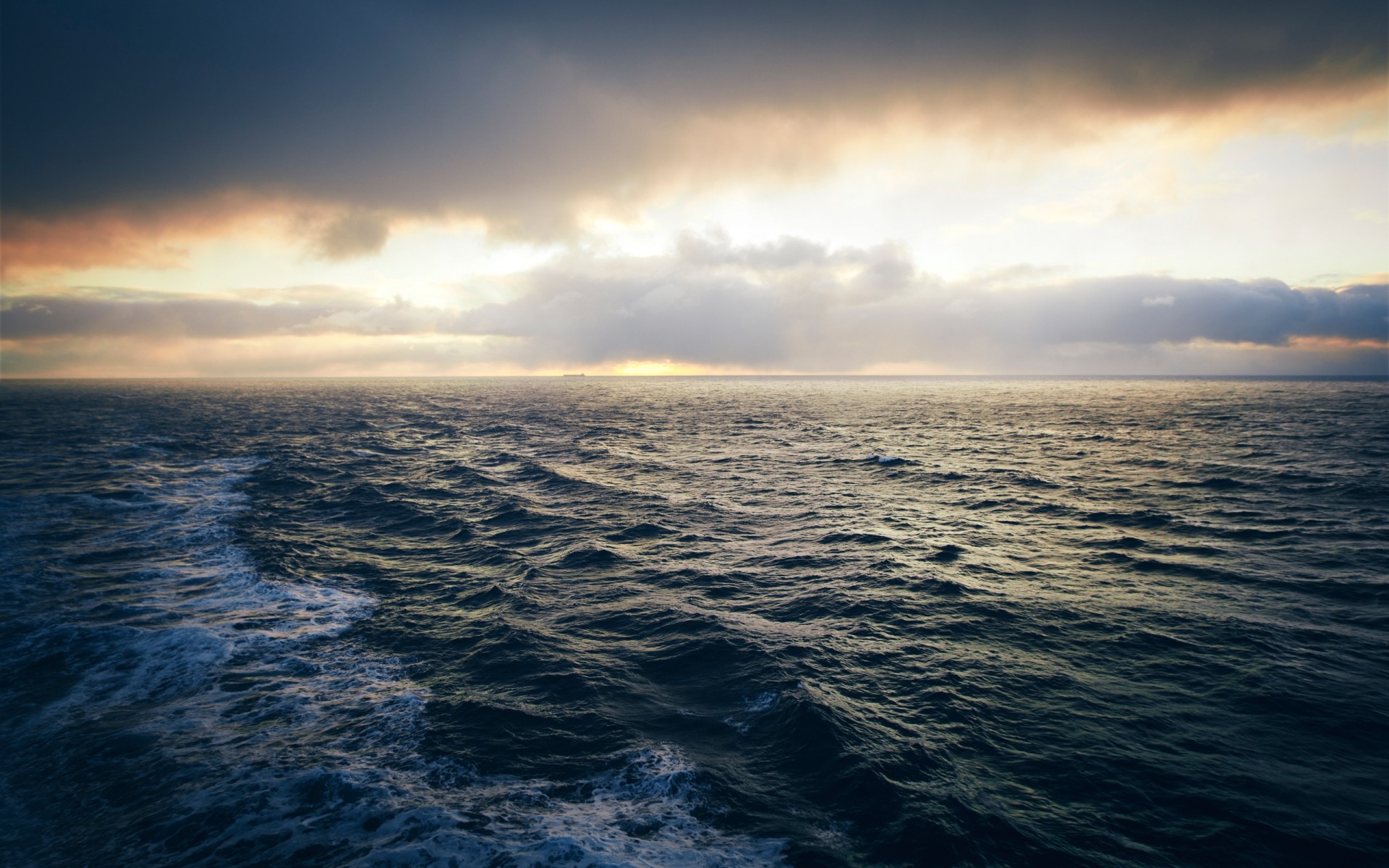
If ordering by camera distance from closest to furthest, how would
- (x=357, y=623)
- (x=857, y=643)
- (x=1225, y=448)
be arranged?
(x=857, y=643) → (x=357, y=623) → (x=1225, y=448)

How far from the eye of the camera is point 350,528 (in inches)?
1230

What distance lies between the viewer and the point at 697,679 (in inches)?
625

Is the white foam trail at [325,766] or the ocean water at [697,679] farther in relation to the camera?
the ocean water at [697,679]

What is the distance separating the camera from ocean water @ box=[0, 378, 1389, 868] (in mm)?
10406

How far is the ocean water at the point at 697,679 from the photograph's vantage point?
34.1ft

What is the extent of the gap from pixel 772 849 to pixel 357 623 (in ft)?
53.1

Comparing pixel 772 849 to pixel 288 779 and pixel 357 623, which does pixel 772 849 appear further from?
pixel 357 623

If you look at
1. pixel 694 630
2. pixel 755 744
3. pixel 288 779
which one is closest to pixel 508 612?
pixel 694 630

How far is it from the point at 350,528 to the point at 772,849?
29.4m

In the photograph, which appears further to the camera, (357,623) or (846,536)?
(846,536)

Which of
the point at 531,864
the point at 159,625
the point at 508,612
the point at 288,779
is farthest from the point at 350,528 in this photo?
the point at 531,864

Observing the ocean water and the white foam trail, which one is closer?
the white foam trail

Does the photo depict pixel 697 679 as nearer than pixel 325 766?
No

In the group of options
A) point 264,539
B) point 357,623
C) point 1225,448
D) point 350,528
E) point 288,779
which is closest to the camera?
point 288,779
